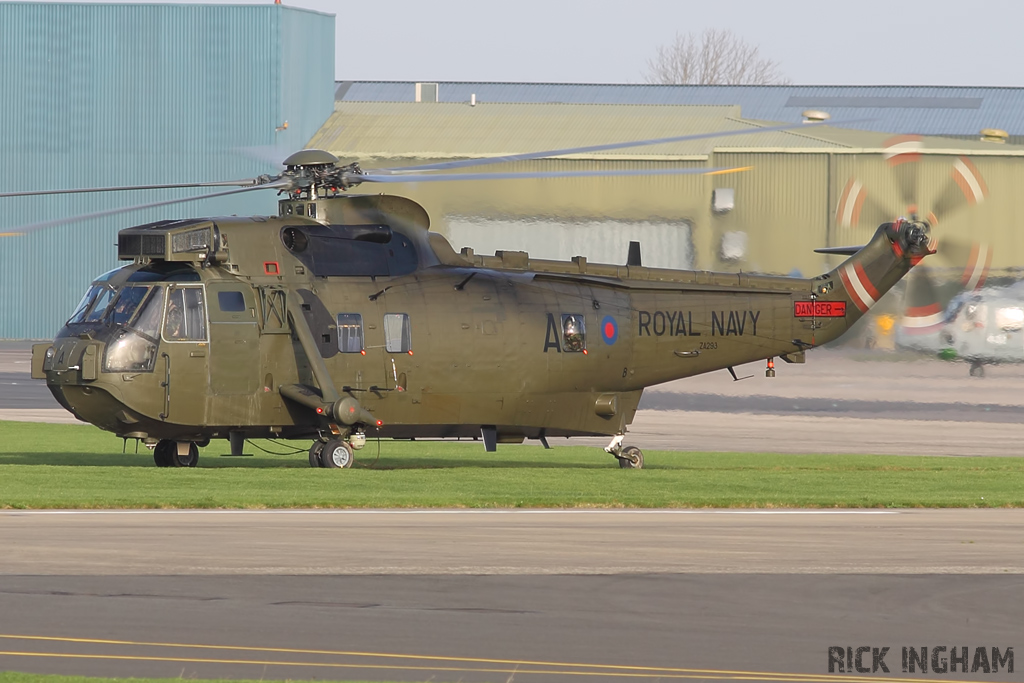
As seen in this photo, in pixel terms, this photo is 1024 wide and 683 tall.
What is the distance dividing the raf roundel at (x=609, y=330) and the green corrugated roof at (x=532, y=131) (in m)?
30.7

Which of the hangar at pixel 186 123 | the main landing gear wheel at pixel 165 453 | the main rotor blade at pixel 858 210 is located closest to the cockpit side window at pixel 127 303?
the main landing gear wheel at pixel 165 453

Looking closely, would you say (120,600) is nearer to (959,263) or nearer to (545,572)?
(545,572)

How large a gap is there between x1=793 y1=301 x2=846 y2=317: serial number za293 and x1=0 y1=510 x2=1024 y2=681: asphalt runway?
29.2ft

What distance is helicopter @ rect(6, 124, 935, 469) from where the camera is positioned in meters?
20.9

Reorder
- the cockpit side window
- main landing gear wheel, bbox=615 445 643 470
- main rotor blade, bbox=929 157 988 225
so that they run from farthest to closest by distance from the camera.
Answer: main rotor blade, bbox=929 157 988 225
main landing gear wheel, bbox=615 445 643 470
the cockpit side window

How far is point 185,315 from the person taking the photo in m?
21.0

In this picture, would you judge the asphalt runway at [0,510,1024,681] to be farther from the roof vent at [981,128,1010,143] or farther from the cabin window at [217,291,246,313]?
the roof vent at [981,128,1010,143]

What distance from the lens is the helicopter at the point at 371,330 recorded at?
20891 mm

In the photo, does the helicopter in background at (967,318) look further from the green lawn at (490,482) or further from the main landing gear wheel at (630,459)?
the main landing gear wheel at (630,459)

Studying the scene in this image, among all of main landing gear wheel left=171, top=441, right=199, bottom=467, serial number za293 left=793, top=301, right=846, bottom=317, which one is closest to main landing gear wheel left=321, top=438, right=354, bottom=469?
main landing gear wheel left=171, top=441, right=199, bottom=467

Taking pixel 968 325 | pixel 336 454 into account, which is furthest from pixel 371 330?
pixel 968 325

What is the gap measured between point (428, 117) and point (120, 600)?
167 ft

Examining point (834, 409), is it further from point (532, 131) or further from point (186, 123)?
point (186, 123)

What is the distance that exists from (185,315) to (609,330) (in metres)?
6.88
